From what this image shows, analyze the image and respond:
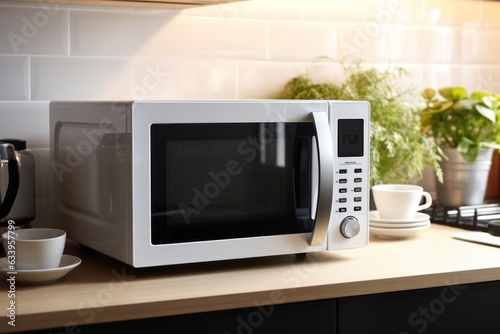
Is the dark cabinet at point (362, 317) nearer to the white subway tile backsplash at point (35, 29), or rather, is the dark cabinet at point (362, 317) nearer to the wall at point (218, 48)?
the wall at point (218, 48)

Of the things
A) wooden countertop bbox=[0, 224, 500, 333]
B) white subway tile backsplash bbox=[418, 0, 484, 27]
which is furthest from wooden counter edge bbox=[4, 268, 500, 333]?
white subway tile backsplash bbox=[418, 0, 484, 27]

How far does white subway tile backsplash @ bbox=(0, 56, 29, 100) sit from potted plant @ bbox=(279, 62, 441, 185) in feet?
2.12

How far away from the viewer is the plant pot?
6.59 feet

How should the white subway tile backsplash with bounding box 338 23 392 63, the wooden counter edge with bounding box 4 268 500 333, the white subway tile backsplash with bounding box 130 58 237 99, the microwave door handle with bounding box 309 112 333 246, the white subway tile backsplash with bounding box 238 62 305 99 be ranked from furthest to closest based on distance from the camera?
the white subway tile backsplash with bounding box 338 23 392 63, the white subway tile backsplash with bounding box 238 62 305 99, the white subway tile backsplash with bounding box 130 58 237 99, the microwave door handle with bounding box 309 112 333 246, the wooden counter edge with bounding box 4 268 500 333

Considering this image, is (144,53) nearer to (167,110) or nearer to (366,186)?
(167,110)

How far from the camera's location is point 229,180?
1.40 meters

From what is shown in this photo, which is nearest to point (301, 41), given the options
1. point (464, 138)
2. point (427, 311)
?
point (464, 138)

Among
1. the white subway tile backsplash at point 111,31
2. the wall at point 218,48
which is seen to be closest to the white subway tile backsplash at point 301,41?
the wall at point 218,48

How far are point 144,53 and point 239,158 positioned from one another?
0.54m

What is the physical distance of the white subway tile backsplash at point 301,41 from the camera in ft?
6.45

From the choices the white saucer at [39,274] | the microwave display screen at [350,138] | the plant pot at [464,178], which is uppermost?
the microwave display screen at [350,138]

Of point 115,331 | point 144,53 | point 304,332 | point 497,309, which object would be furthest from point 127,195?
point 497,309

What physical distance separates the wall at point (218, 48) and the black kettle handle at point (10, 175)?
246 millimetres

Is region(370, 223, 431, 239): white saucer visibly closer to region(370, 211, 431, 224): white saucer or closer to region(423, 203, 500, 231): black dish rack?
region(370, 211, 431, 224): white saucer
